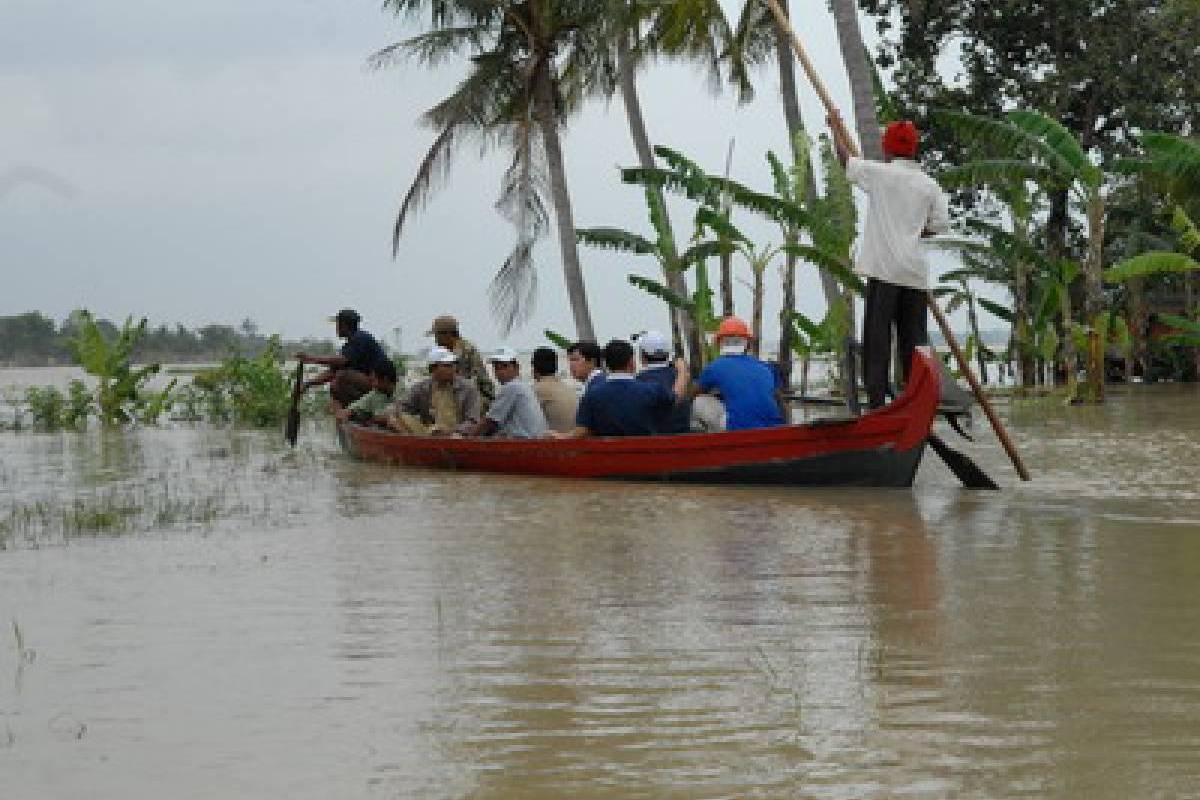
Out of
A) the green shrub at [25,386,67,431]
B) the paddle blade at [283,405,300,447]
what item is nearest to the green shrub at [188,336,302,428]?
the green shrub at [25,386,67,431]

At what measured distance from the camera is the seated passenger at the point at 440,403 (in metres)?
15.3

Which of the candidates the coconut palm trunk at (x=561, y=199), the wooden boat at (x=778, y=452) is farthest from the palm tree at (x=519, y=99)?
the wooden boat at (x=778, y=452)

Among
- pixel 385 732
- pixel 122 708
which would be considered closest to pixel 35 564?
pixel 122 708

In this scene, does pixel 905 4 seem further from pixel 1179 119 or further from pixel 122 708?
pixel 122 708

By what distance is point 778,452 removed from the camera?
12.5 m

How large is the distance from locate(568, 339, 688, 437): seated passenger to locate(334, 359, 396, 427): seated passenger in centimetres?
397

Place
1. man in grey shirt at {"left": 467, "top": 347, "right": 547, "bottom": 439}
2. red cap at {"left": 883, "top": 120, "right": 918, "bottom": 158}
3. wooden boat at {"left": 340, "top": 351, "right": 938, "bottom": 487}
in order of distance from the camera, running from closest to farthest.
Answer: wooden boat at {"left": 340, "top": 351, "right": 938, "bottom": 487} < red cap at {"left": 883, "top": 120, "right": 918, "bottom": 158} < man in grey shirt at {"left": 467, "top": 347, "right": 547, "bottom": 439}

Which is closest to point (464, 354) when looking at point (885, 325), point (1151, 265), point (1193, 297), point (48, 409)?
point (885, 325)

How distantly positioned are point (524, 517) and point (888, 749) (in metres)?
6.48

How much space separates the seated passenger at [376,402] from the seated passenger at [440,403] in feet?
2.98

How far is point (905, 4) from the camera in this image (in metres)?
29.6

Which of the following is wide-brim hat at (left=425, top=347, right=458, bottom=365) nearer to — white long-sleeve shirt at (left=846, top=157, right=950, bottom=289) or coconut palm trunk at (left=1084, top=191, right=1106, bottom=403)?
white long-sleeve shirt at (left=846, top=157, right=950, bottom=289)

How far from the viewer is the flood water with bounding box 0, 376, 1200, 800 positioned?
4.66 m

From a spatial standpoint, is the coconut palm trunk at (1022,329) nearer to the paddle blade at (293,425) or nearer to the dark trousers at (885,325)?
the paddle blade at (293,425)
